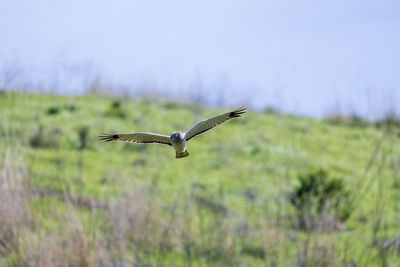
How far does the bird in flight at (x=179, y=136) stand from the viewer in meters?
1.40

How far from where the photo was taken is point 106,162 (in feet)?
48.4

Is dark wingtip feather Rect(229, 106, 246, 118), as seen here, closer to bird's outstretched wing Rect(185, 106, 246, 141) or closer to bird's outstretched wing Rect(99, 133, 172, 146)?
bird's outstretched wing Rect(185, 106, 246, 141)

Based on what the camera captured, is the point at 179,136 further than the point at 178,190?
No

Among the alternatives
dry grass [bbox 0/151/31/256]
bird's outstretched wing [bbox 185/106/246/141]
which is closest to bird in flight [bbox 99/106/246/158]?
bird's outstretched wing [bbox 185/106/246/141]

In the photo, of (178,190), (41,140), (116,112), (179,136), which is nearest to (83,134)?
(41,140)

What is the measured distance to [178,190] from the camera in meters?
13.1

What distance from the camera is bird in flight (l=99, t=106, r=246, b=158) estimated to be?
4.60 ft

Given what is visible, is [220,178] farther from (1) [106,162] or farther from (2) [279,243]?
(2) [279,243]

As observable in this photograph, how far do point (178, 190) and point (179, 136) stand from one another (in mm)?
11773

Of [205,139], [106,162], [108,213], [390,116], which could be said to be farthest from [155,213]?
[205,139]

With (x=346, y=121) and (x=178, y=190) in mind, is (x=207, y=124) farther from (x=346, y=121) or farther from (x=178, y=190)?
(x=346, y=121)

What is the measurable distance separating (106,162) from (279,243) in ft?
19.7

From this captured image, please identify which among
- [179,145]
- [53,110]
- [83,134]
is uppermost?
[53,110]

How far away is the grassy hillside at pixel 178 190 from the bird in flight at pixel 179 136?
4413 millimetres
